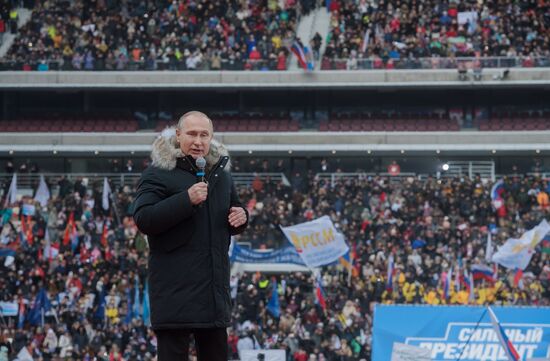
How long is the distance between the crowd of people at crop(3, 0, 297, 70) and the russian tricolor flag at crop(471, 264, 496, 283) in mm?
16473

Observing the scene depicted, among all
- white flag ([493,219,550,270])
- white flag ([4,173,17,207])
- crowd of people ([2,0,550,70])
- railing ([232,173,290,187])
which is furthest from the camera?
crowd of people ([2,0,550,70])

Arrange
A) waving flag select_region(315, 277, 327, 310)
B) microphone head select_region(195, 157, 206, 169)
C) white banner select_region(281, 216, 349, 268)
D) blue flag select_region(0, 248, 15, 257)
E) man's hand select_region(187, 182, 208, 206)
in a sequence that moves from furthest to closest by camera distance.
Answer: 1. blue flag select_region(0, 248, 15, 257)
2. waving flag select_region(315, 277, 327, 310)
3. white banner select_region(281, 216, 349, 268)
4. microphone head select_region(195, 157, 206, 169)
5. man's hand select_region(187, 182, 208, 206)

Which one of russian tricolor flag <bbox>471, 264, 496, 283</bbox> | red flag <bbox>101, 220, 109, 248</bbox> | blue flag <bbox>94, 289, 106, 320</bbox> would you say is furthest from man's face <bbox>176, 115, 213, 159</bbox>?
red flag <bbox>101, 220, 109, 248</bbox>

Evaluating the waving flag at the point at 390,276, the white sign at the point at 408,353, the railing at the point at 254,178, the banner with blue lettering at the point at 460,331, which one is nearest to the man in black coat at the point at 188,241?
the white sign at the point at 408,353

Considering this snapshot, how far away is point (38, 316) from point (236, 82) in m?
16.7

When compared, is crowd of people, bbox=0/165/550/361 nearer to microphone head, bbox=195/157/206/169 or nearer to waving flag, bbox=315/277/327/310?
waving flag, bbox=315/277/327/310

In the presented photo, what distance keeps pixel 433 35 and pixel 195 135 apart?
38.3m

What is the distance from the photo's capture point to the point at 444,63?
43500mm

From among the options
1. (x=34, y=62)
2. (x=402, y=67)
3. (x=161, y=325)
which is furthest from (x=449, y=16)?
(x=161, y=325)

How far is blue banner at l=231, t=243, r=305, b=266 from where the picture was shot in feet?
95.5

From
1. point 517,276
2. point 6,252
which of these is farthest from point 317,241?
point 6,252

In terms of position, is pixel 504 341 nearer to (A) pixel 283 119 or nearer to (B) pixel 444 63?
(B) pixel 444 63

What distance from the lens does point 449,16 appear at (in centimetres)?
4381

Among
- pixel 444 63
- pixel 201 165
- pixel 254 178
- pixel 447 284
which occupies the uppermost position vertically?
pixel 444 63
